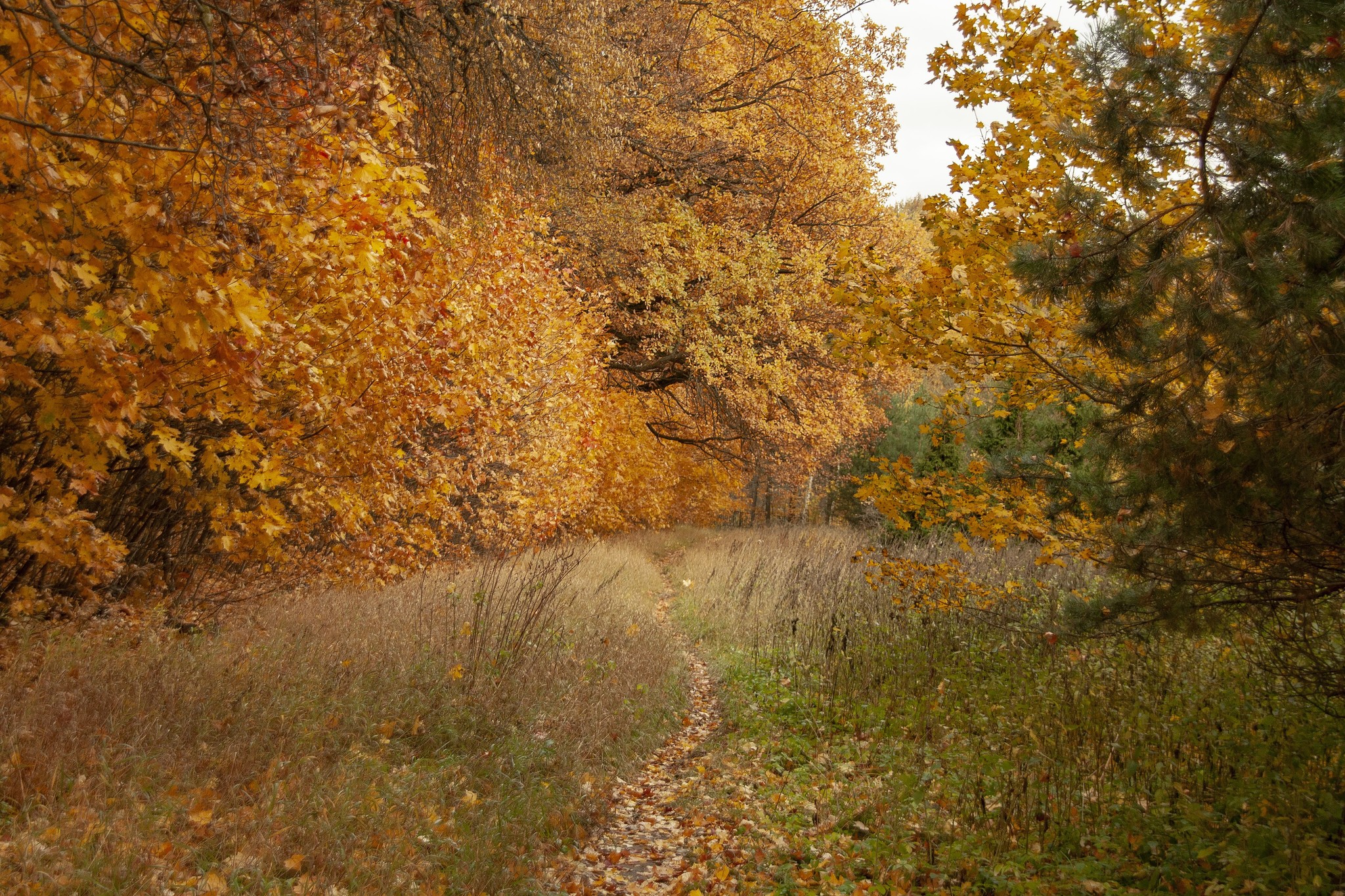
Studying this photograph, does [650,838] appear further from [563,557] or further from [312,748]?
[563,557]

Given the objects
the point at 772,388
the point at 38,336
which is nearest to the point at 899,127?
the point at 772,388

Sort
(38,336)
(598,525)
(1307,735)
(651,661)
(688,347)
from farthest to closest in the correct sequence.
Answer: (598,525) → (688,347) → (651,661) → (1307,735) → (38,336)

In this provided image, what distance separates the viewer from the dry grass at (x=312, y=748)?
3881 millimetres

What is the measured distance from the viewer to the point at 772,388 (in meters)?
17.6

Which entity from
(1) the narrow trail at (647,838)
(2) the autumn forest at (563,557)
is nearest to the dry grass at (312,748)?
(2) the autumn forest at (563,557)

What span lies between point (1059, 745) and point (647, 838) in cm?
274

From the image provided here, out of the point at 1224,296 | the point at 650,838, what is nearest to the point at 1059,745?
the point at 650,838

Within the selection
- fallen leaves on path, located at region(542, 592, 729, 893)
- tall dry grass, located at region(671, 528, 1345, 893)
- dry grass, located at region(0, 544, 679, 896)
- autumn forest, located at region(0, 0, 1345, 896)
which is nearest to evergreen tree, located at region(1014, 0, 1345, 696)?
autumn forest, located at region(0, 0, 1345, 896)

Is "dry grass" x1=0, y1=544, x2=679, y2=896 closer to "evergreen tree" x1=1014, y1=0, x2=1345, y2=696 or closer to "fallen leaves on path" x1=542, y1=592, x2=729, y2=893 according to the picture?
"fallen leaves on path" x1=542, y1=592, x2=729, y2=893

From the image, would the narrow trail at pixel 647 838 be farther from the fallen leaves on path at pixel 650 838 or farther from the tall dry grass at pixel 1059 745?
the tall dry grass at pixel 1059 745

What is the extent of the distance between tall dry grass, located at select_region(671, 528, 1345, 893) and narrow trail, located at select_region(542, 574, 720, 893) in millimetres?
→ 789

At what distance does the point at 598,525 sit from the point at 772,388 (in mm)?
7457

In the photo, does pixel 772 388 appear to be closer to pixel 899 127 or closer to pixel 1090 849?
pixel 899 127

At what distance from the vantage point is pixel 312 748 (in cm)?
512
